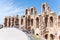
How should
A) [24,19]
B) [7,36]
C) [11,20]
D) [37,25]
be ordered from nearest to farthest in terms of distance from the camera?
[7,36] → [37,25] → [24,19] → [11,20]

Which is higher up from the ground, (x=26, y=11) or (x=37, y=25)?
(x=26, y=11)

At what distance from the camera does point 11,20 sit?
173ft

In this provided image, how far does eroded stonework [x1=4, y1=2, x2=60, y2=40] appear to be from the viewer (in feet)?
125

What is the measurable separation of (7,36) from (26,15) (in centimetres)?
4528

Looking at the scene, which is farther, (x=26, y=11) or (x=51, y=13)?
(x=26, y=11)

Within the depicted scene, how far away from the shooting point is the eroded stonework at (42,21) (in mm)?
38188

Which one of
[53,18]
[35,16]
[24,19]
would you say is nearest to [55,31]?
[53,18]

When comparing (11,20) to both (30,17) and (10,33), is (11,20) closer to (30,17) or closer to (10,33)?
(30,17)

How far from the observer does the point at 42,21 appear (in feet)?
139

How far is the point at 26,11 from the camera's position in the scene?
49969 millimetres

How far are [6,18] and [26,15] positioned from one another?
26.6 feet

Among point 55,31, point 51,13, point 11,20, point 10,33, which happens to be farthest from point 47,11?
point 10,33

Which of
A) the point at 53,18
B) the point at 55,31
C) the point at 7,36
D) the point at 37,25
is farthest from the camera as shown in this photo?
the point at 37,25

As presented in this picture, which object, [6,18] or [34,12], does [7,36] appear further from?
[6,18]
